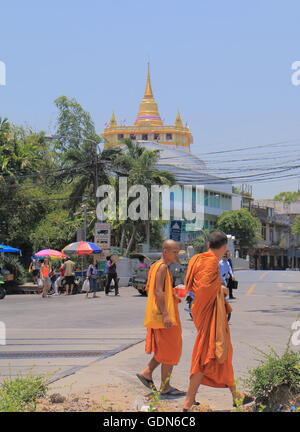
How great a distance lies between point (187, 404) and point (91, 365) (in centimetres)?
343

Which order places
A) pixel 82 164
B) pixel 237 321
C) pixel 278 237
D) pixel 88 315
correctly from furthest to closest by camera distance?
pixel 278 237 → pixel 82 164 → pixel 88 315 → pixel 237 321

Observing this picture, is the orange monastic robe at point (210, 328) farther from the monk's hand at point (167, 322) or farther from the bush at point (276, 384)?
the monk's hand at point (167, 322)

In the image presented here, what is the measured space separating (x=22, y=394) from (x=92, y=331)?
27.5 ft

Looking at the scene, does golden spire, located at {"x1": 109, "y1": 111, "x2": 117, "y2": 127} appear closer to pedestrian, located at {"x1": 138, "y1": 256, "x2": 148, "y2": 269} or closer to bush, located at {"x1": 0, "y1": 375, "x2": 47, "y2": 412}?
pedestrian, located at {"x1": 138, "y1": 256, "x2": 148, "y2": 269}

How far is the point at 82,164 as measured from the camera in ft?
139

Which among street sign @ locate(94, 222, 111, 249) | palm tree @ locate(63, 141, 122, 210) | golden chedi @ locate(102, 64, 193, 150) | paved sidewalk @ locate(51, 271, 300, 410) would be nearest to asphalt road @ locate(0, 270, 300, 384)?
paved sidewalk @ locate(51, 271, 300, 410)

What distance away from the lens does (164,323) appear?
7926mm

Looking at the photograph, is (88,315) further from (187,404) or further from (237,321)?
(187,404)

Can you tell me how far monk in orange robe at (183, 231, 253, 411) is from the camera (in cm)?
696

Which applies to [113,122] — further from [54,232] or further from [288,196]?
[54,232]

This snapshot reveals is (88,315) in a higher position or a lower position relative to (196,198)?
lower
